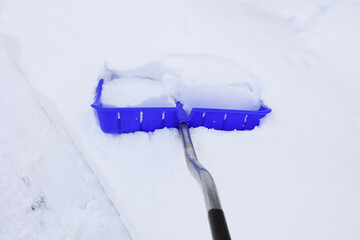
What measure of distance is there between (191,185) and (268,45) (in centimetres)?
120

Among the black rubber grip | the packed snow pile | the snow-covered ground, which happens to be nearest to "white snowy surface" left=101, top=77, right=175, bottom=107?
the packed snow pile

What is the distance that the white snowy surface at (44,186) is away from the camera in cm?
138

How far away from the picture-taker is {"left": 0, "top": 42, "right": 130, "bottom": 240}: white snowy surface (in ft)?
4.53

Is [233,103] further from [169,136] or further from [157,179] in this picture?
[157,179]

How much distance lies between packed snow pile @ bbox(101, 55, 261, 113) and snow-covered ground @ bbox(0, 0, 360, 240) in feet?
0.22

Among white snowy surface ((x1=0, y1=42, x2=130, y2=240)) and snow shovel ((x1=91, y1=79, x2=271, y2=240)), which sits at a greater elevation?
snow shovel ((x1=91, y1=79, x2=271, y2=240))

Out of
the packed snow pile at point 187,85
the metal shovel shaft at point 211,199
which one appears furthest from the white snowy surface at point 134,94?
the metal shovel shaft at point 211,199

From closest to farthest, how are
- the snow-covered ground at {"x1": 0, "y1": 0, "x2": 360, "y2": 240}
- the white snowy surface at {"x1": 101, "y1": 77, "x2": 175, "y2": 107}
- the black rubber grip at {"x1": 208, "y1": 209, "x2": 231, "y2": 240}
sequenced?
the black rubber grip at {"x1": 208, "y1": 209, "x2": 231, "y2": 240}
the snow-covered ground at {"x1": 0, "y1": 0, "x2": 360, "y2": 240}
the white snowy surface at {"x1": 101, "y1": 77, "x2": 175, "y2": 107}

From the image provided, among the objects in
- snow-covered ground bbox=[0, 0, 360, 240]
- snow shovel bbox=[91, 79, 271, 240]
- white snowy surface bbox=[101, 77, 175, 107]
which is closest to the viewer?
snow-covered ground bbox=[0, 0, 360, 240]

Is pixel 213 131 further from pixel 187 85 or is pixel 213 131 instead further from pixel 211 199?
pixel 211 199

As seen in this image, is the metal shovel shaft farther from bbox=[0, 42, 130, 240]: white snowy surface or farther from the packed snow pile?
bbox=[0, 42, 130, 240]: white snowy surface

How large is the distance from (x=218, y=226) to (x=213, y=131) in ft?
2.94

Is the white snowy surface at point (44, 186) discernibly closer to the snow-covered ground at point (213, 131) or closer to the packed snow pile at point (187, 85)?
the snow-covered ground at point (213, 131)

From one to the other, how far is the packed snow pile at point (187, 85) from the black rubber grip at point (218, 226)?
2.96 ft
